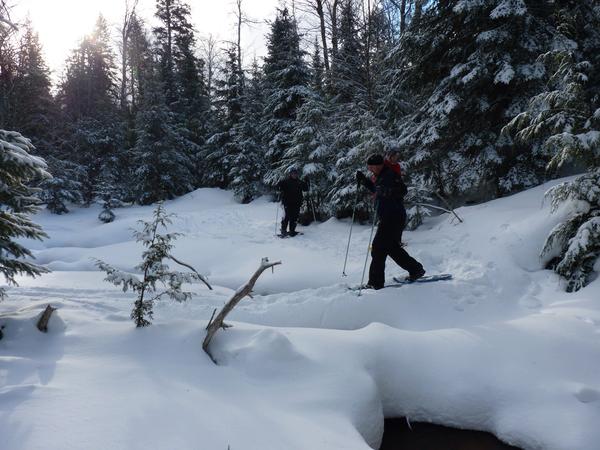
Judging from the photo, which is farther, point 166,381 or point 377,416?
point 377,416

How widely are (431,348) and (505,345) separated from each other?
76 cm

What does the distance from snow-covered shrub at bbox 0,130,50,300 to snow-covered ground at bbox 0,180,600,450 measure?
567 mm

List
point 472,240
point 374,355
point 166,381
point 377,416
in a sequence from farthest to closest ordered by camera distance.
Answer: point 472,240 → point 374,355 → point 377,416 → point 166,381

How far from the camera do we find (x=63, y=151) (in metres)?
20.8

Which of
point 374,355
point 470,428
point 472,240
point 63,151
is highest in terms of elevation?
point 63,151

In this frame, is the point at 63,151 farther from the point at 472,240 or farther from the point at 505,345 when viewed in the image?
the point at 505,345

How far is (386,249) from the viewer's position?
18.9 feet

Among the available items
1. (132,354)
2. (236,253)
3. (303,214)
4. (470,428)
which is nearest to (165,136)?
(303,214)

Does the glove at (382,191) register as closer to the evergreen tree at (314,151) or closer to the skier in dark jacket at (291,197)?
the skier in dark jacket at (291,197)

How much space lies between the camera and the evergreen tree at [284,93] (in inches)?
655

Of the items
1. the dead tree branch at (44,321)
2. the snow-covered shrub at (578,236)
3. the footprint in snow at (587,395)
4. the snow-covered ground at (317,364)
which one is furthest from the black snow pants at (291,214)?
the footprint in snow at (587,395)

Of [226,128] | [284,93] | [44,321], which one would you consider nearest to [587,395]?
[44,321]

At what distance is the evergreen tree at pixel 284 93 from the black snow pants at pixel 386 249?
10.3 meters

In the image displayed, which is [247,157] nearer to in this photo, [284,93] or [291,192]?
[284,93]
